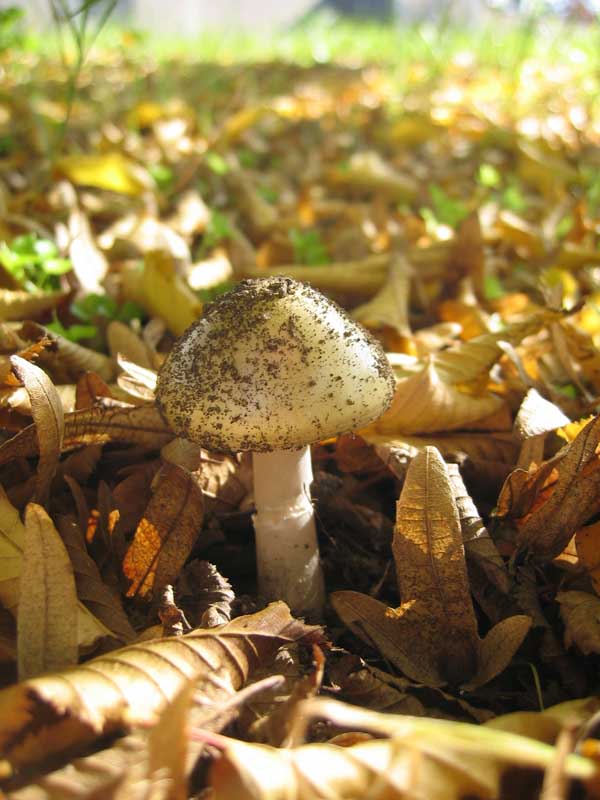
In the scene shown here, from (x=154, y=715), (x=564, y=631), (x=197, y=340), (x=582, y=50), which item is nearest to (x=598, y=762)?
(x=564, y=631)

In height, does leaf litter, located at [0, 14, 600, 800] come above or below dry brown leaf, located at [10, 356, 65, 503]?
below

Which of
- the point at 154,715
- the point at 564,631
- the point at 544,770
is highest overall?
the point at 154,715

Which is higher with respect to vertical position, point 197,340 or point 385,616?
point 197,340

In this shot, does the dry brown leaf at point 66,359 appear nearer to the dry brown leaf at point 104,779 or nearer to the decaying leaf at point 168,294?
the decaying leaf at point 168,294

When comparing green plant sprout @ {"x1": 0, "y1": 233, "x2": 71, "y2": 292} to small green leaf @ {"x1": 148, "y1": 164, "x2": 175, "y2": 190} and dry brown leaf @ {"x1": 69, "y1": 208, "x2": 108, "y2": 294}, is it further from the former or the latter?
small green leaf @ {"x1": 148, "y1": 164, "x2": 175, "y2": 190}

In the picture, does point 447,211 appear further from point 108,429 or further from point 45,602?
point 45,602

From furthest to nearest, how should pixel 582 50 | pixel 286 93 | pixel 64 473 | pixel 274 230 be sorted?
pixel 286 93 < pixel 582 50 < pixel 274 230 < pixel 64 473

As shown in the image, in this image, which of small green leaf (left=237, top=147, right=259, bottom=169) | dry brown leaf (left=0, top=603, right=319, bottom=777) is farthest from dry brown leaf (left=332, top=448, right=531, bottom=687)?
small green leaf (left=237, top=147, right=259, bottom=169)

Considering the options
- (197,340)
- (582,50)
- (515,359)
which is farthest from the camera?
(582,50)

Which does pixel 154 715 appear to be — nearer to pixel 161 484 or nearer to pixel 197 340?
pixel 161 484
